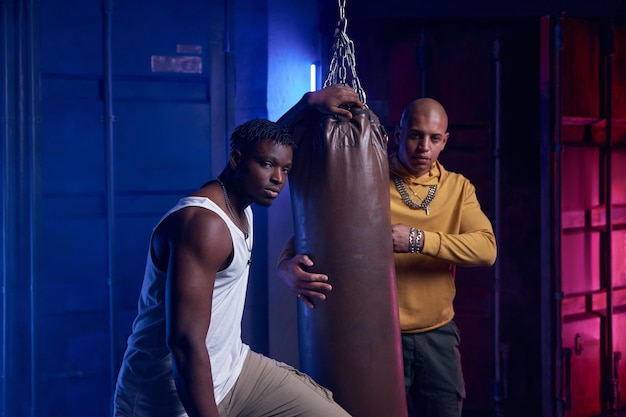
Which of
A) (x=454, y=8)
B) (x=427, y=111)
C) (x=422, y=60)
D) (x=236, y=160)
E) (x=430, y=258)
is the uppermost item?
(x=454, y=8)

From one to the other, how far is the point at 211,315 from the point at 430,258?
1050 mm

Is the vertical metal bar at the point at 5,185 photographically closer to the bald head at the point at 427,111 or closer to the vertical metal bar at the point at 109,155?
the vertical metal bar at the point at 109,155

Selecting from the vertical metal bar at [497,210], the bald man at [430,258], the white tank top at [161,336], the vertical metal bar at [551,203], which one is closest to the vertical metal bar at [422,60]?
the vertical metal bar at [497,210]

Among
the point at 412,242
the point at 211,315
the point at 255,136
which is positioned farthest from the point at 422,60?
the point at 211,315

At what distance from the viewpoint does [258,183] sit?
1878 millimetres

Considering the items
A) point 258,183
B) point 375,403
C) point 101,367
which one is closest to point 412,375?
point 375,403

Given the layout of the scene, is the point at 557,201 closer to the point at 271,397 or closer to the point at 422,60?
the point at 422,60

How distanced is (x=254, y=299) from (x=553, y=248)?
5.64ft

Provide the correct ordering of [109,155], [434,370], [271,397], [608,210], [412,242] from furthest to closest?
[608,210]
[109,155]
[434,370]
[412,242]
[271,397]

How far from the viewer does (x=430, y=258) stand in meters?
2.52

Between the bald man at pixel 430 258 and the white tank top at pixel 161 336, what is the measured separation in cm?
59

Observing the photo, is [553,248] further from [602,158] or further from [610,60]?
[610,60]

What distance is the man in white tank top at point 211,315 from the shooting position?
5.43ft

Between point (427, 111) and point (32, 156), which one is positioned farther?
point (32, 156)
